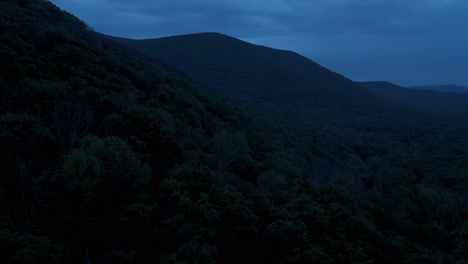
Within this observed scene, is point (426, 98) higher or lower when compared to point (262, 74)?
lower

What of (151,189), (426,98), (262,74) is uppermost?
(262,74)

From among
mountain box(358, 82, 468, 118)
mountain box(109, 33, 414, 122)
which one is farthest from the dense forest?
mountain box(358, 82, 468, 118)

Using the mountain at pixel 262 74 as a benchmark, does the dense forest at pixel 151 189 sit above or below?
below

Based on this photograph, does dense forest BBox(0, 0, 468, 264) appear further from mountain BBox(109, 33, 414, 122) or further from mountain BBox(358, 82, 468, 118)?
mountain BBox(358, 82, 468, 118)

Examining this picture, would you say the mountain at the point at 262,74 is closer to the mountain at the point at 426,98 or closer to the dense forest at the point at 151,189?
the mountain at the point at 426,98

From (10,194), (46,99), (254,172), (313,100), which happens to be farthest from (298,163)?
(313,100)

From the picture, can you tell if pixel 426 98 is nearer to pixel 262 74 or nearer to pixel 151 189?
pixel 262 74

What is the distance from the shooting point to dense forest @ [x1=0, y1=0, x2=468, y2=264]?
1248 centimetres

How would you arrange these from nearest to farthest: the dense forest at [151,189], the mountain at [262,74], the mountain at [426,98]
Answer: the dense forest at [151,189] < the mountain at [262,74] < the mountain at [426,98]

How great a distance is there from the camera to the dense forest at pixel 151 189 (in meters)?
12.5

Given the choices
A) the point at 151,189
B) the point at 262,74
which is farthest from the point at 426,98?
the point at 151,189

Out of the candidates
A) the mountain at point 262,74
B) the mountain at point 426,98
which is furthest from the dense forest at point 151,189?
the mountain at point 426,98

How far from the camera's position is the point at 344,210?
18.0 metres

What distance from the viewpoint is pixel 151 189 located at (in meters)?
15.1
